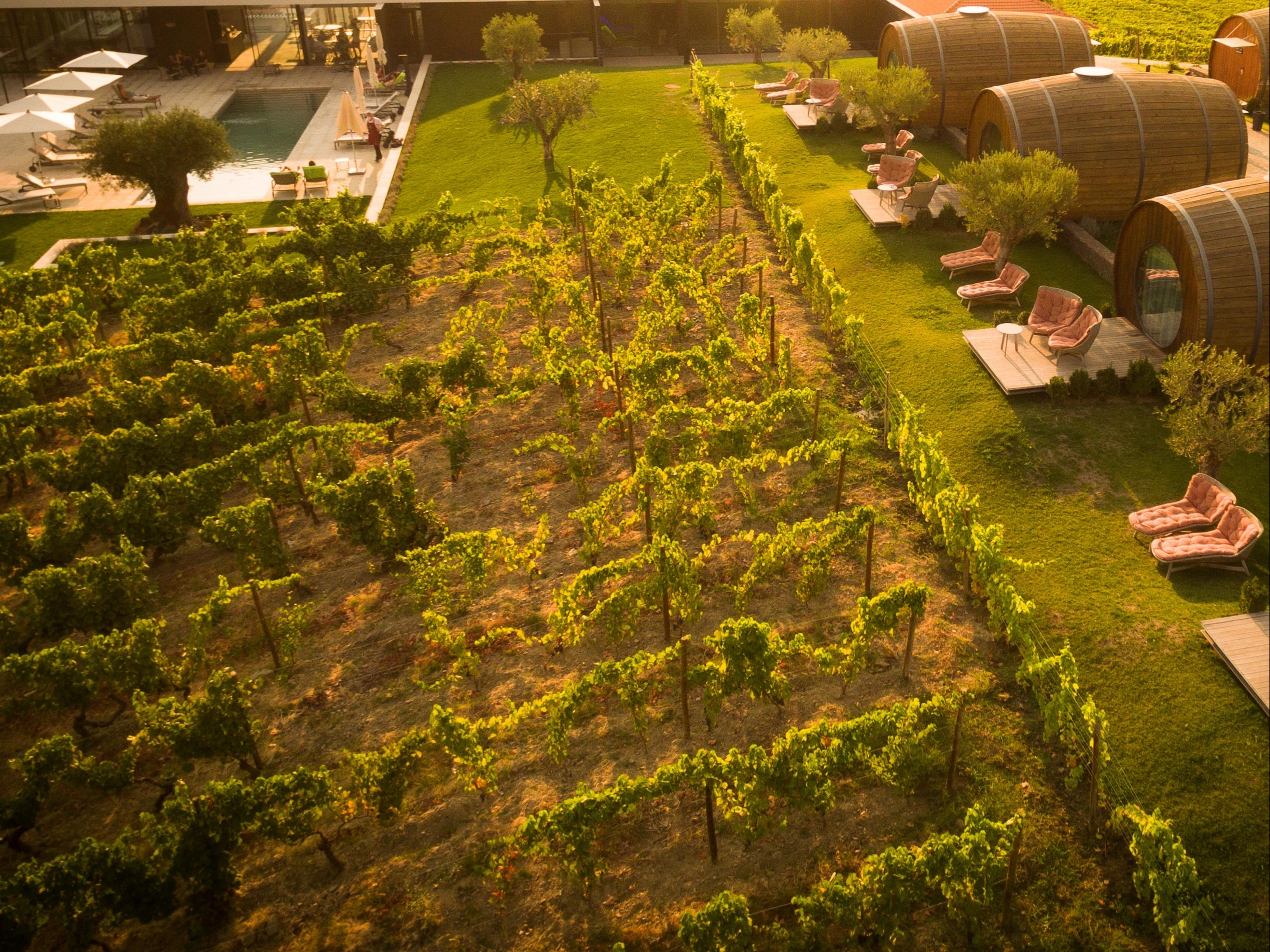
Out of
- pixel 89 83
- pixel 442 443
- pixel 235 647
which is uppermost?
pixel 89 83

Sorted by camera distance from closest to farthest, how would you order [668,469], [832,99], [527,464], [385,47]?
[668,469] < [527,464] < [832,99] < [385,47]

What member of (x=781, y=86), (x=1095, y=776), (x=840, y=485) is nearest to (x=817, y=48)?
(x=781, y=86)

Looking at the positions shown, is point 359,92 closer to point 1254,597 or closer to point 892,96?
point 892,96

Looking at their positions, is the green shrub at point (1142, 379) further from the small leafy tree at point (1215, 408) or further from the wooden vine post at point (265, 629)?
the wooden vine post at point (265, 629)

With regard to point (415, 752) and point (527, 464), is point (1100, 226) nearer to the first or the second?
point (527, 464)

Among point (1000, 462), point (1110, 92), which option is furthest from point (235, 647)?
point (1110, 92)

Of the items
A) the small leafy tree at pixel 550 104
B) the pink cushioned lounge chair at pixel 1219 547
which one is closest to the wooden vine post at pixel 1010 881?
the pink cushioned lounge chair at pixel 1219 547
